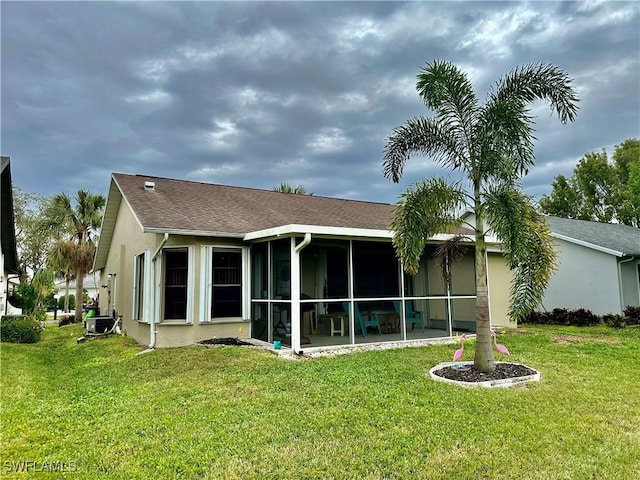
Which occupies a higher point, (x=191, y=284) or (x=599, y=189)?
(x=599, y=189)

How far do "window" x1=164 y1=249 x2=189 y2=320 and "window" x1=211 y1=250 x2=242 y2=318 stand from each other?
2.15ft

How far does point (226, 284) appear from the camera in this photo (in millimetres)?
9680

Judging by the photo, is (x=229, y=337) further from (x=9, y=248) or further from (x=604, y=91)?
(x=604, y=91)

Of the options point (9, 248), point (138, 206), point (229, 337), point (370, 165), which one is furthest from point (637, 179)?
point (9, 248)

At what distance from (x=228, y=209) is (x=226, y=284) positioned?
248cm

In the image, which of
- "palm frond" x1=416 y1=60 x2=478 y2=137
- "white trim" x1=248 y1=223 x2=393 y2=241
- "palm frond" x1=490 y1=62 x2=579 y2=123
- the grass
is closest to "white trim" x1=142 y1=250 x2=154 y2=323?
the grass

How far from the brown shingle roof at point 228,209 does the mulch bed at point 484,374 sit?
5481 millimetres

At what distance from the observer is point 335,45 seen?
35.1 feet

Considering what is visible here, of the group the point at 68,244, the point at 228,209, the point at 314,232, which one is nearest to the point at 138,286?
the point at 228,209

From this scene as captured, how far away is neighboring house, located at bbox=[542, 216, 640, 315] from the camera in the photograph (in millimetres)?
14547

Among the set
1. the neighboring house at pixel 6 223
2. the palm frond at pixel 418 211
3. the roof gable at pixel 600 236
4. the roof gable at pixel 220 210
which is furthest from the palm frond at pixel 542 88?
the neighboring house at pixel 6 223

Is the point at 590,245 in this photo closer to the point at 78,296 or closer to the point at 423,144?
the point at 423,144

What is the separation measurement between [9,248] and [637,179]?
29.1 m

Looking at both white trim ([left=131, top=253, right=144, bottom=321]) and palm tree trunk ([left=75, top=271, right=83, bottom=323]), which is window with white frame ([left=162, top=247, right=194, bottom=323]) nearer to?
white trim ([left=131, top=253, right=144, bottom=321])
